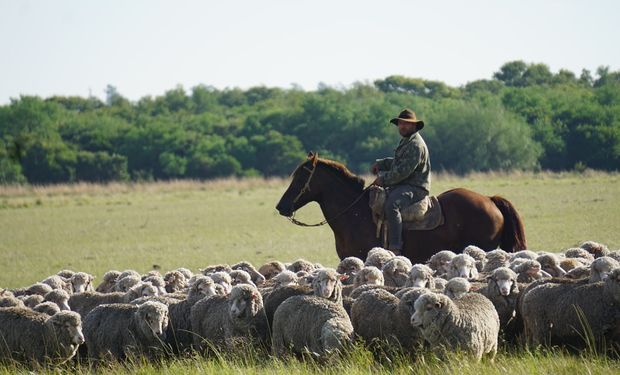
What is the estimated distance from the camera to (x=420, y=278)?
11445mm

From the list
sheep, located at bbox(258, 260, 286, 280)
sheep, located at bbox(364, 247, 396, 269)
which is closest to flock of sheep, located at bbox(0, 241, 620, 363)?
sheep, located at bbox(364, 247, 396, 269)

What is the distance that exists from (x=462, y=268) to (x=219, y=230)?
19.3 meters

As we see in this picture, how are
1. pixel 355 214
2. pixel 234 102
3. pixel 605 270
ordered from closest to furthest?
pixel 605 270, pixel 355 214, pixel 234 102

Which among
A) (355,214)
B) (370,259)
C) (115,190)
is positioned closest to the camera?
(370,259)

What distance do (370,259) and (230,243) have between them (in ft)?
45.9

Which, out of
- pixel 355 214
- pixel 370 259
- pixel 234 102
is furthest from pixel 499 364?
pixel 234 102

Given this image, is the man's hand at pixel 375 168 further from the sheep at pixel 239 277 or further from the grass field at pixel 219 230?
the grass field at pixel 219 230

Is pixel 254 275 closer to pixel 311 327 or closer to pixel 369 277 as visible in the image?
pixel 369 277

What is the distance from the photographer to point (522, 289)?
1086 centimetres

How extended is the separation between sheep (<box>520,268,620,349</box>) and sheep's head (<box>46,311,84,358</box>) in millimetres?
4219

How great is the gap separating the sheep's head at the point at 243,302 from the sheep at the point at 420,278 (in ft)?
6.04

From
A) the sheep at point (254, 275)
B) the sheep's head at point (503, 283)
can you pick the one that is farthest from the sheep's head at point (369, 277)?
the sheep at point (254, 275)

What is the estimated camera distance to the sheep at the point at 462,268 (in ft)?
41.2

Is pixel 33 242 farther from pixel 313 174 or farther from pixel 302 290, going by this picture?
pixel 302 290
